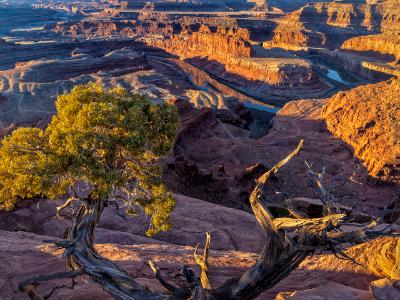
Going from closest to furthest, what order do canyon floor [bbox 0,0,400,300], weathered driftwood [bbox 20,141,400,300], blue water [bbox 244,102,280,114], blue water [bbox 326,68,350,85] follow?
weathered driftwood [bbox 20,141,400,300] → canyon floor [bbox 0,0,400,300] → blue water [bbox 244,102,280,114] → blue water [bbox 326,68,350,85]

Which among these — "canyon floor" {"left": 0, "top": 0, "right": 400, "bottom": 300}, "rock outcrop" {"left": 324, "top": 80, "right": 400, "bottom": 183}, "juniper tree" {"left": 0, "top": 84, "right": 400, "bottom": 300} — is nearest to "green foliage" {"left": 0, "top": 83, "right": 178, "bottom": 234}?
"juniper tree" {"left": 0, "top": 84, "right": 400, "bottom": 300}

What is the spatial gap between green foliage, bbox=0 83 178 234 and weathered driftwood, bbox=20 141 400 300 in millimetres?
2302

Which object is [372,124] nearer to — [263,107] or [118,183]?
[263,107]

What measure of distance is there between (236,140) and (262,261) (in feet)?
174

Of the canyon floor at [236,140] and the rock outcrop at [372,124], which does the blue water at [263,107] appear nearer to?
the canyon floor at [236,140]

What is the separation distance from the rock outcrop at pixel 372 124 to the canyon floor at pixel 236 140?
202 millimetres

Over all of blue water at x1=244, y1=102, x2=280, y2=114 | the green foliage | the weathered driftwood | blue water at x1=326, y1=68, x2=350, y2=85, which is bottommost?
blue water at x1=244, y1=102, x2=280, y2=114

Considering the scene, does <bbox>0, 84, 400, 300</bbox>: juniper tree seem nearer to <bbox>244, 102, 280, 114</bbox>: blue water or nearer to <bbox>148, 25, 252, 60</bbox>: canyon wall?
<bbox>244, 102, 280, 114</bbox>: blue water

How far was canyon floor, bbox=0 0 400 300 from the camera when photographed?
49.1 ft

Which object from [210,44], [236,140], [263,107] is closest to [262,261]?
[236,140]

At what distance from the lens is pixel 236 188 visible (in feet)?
132

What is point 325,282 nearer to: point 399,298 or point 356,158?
point 399,298

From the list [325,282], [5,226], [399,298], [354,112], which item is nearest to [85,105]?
[325,282]

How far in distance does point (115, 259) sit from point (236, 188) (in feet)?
81.2
